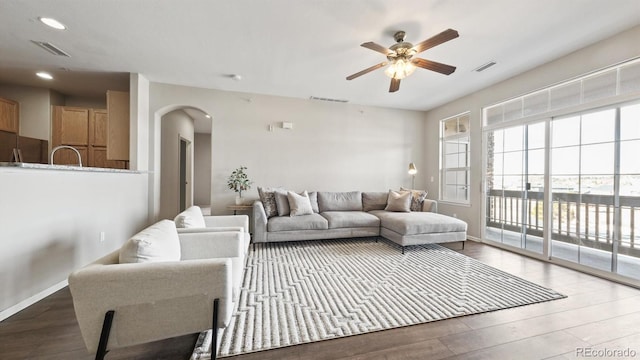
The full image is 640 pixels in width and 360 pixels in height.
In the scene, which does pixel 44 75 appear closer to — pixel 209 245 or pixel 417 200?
pixel 209 245

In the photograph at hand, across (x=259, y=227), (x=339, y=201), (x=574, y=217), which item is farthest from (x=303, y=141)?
(x=574, y=217)

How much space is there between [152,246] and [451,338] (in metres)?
2.09

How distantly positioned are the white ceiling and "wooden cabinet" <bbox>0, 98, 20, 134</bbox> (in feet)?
1.36

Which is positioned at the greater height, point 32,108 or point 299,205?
point 32,108

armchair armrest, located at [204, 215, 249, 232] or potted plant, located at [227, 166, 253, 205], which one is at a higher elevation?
potted plant, located at [227, 166, 253, 205]

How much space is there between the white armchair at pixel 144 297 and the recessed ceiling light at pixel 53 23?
8.79 ft

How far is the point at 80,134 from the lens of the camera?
174 inches

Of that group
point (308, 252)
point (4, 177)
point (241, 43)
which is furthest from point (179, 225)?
point (241, 43)

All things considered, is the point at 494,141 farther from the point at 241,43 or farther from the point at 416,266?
the point at 241,43

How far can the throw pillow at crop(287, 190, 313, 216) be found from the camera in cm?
404

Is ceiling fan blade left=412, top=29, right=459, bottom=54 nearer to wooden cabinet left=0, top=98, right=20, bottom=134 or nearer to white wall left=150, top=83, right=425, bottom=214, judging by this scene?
white wall left=150, top=83, right=425, bottom=214

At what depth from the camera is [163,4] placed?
2221 millimetres

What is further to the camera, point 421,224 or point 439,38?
point 421,224

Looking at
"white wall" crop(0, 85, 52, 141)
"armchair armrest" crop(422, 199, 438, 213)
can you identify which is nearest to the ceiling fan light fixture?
"armchair armrest" crop(422, 199, 438, 213)
